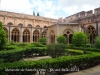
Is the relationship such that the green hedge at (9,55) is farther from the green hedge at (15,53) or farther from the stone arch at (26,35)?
the stone arch at (26,35)

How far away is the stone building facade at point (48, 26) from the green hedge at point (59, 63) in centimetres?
1328

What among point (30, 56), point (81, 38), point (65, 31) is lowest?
point (30, 56)

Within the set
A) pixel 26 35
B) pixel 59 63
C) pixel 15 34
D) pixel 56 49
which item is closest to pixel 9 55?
pixel 56 49

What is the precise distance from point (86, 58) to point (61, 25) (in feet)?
52.5

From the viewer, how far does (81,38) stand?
1741 centimetres

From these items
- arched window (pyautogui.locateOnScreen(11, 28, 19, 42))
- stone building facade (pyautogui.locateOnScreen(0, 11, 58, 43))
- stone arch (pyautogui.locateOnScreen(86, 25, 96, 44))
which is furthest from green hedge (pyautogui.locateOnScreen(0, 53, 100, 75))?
arched window (pyautogui.locateOnScreen(11, 28, 19, 42))

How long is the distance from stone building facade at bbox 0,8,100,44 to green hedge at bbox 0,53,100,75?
13278 millimetres

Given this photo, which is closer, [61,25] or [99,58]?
[99,58]

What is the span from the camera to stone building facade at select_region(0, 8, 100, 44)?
23.3 m

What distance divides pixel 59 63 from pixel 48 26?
69.6 ft

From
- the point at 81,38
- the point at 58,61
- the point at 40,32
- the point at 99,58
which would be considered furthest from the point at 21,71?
the point at 40,32

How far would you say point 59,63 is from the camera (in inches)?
249

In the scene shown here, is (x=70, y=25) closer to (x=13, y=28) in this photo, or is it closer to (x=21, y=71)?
(x=13, y=28)

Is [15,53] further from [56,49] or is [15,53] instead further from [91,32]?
[91,32]
